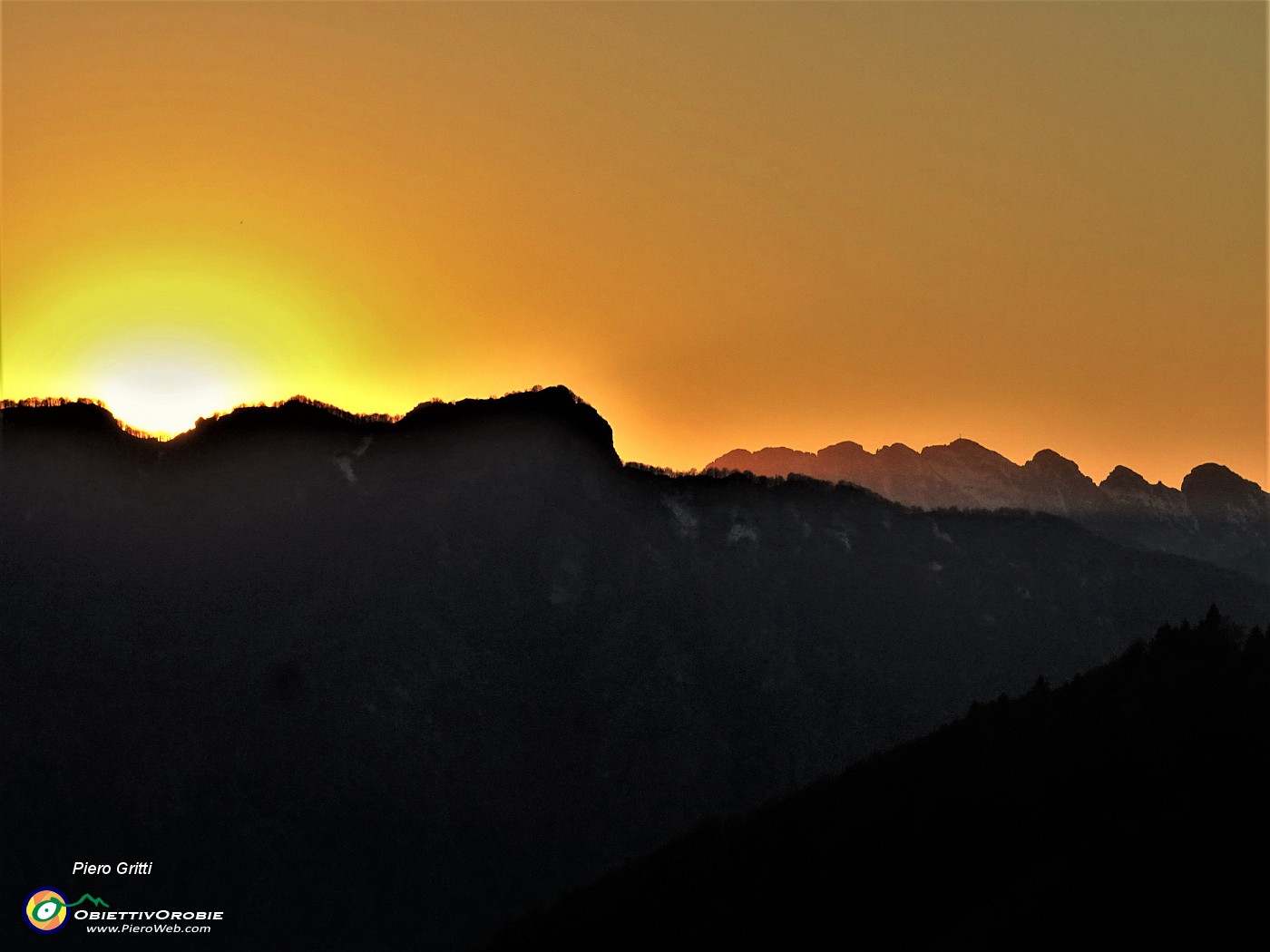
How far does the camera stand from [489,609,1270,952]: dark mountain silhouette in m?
102

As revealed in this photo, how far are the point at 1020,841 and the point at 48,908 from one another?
259ft

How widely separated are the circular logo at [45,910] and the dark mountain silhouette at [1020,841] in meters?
35.7

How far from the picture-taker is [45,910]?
133 meters

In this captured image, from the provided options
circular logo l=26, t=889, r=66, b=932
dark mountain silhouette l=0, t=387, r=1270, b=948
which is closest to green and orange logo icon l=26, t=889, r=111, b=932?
circular logo l=26, t=889, r=66, b=932

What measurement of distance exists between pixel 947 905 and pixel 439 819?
184ft

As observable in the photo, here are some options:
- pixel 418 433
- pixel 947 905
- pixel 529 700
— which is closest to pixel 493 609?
pixel 529 700

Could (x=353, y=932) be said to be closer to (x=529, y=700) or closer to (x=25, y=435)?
(x=529, y=700)

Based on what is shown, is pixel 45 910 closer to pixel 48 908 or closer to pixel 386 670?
pixel 48 908

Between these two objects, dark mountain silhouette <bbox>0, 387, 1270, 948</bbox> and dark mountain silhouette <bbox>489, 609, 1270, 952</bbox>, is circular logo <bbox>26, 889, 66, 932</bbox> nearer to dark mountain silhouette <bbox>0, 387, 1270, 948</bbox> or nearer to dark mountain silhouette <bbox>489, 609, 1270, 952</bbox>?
dark mountain silhouette <bbox>0, 387, 1270, 948</bbox>

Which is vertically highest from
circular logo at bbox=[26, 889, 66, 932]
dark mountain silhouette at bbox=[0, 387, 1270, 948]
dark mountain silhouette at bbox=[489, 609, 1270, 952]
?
dark mountain silhouette at bbox=[0, 387, 1270, 948]

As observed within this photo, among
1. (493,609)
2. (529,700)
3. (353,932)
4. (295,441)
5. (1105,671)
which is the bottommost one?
(353,932)

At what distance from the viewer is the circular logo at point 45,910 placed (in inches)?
5128

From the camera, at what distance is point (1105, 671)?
492 feet

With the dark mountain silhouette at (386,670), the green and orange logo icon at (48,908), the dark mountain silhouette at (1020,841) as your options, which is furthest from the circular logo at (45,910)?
the dark mountain silhouette at (1020,841)
